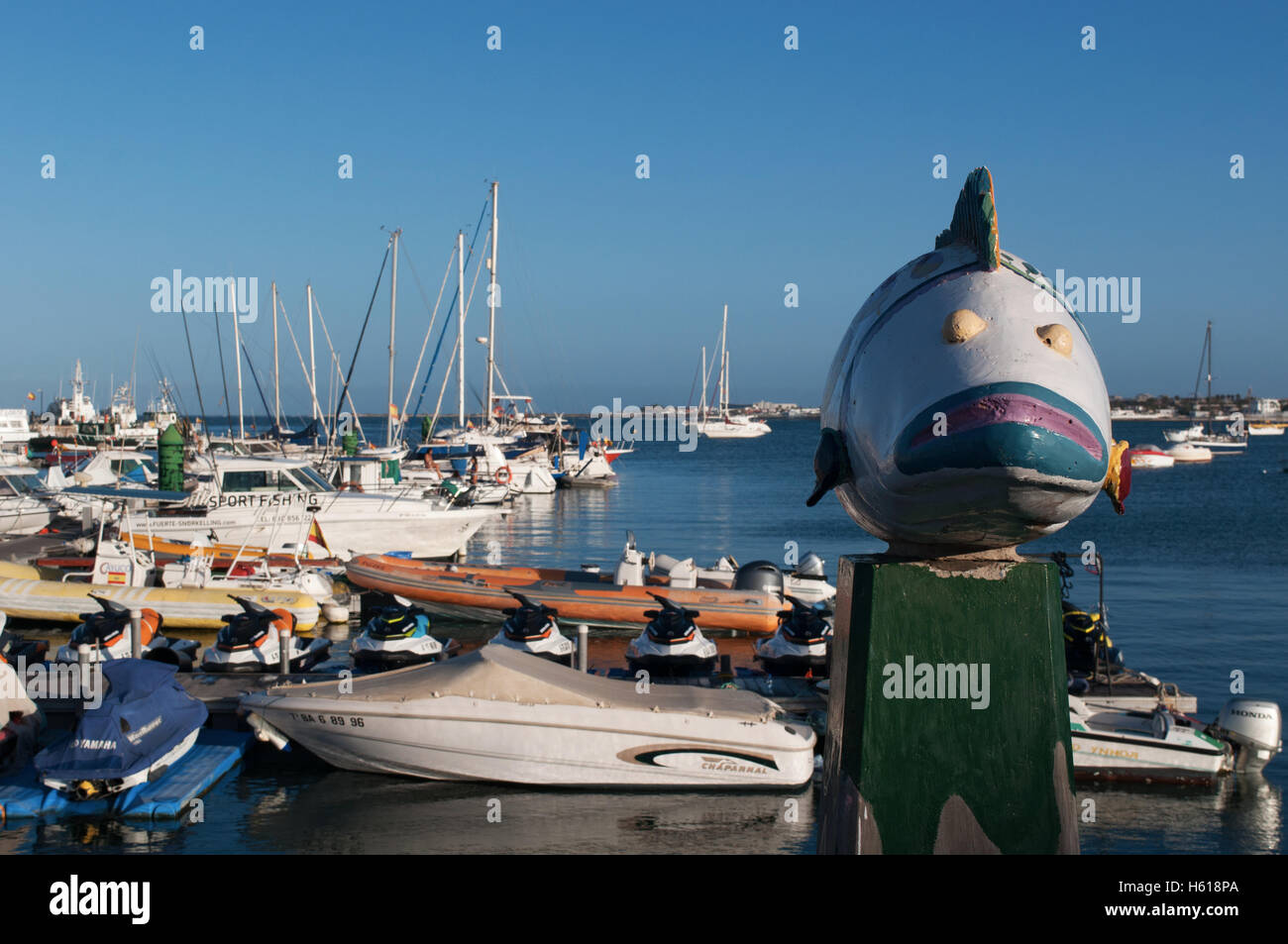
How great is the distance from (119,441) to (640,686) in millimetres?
68246

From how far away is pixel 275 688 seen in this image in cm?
1358

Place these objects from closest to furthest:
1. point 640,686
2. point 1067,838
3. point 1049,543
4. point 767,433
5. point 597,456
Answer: point 1067,838
point 640,686
point 1049,543
point 597,456
point 767,433

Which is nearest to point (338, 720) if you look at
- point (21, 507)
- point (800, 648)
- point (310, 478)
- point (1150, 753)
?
point (800, 648)

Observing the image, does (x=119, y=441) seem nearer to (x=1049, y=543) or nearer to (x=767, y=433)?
(x=1049, y=543)

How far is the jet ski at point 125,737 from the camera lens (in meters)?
11.6

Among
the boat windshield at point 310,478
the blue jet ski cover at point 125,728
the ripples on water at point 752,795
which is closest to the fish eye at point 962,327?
the ripples on water at point 752,795

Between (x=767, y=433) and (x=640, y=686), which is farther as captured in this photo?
(x=767, y=433)

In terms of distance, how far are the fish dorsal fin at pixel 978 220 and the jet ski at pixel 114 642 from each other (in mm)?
13883

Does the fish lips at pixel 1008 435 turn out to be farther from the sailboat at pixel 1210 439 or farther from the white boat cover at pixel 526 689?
the sailboat at pixel 1210 439

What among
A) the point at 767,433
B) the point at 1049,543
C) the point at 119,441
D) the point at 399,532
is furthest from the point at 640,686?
the point at 767,433
